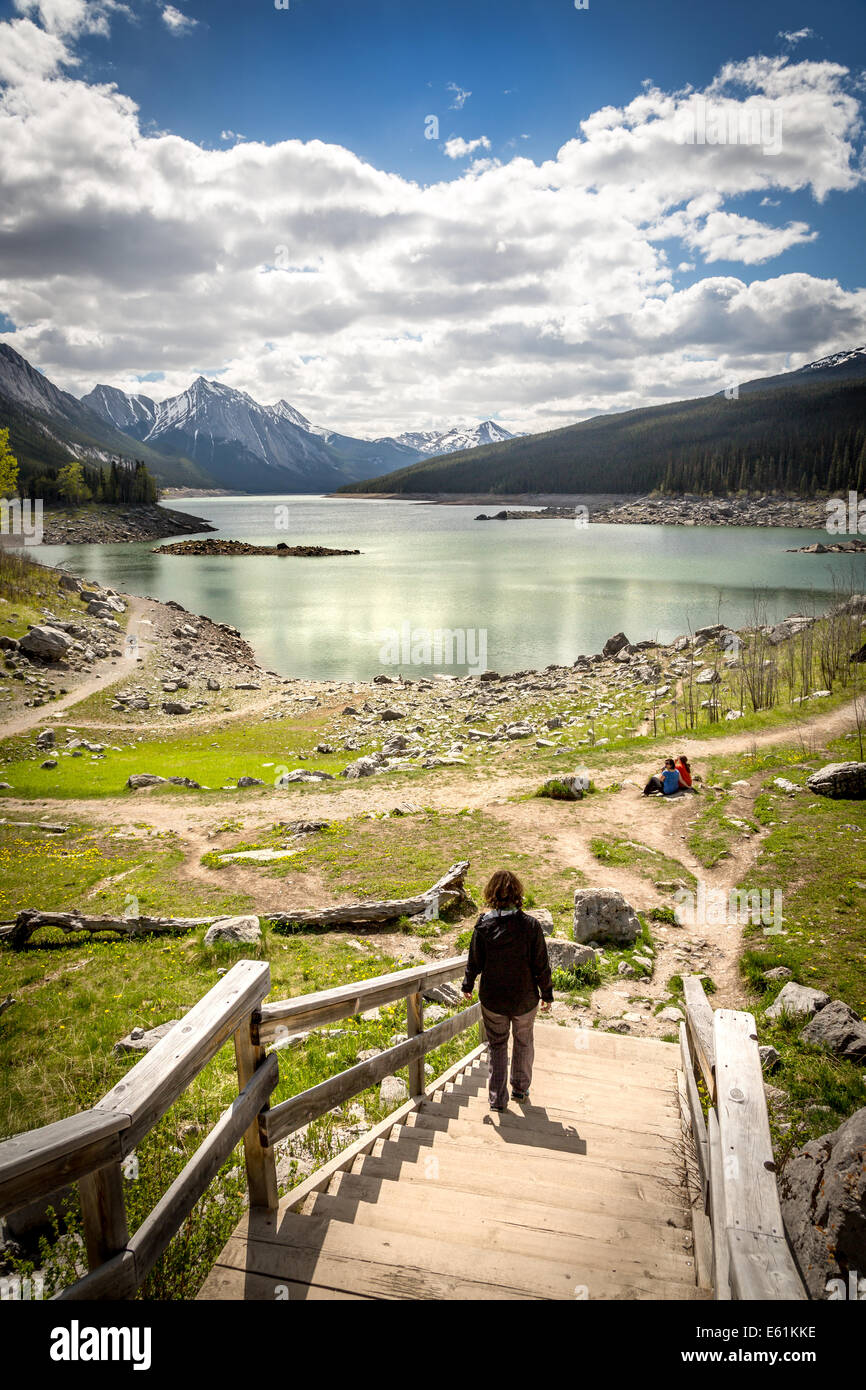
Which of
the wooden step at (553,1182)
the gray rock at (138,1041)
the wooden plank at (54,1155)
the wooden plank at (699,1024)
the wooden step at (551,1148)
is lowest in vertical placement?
the gray rock at (138,1041)

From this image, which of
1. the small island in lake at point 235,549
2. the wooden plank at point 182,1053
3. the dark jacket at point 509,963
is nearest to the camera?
the wooden plank at point 182,1053

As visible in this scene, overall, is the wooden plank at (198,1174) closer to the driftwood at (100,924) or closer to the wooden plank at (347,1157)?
the wooden plank at (347,1157)

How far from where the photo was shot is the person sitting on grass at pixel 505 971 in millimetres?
6402

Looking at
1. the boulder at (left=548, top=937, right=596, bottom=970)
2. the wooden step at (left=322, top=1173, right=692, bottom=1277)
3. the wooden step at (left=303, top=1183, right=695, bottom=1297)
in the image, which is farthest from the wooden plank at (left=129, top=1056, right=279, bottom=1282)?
the boulder at (left=548, top=937, right=596, bottom=970)

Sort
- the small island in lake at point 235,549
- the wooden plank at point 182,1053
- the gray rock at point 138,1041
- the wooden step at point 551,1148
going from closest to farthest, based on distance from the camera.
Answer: the wooden plank at point 182,1053 → the wooden step at point 551,1148 → the gray rock at point 138,1041 → the small island in lake at point 235,549

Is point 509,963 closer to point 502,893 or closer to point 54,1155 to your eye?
point 502,893

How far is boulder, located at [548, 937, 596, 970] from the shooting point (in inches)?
410

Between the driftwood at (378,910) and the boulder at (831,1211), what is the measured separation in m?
9.11

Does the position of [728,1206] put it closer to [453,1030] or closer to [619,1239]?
[619,1239]

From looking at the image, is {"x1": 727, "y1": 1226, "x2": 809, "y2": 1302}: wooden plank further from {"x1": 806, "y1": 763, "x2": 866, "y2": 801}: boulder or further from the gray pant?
{"x1": 806, "y1": 763, "x2": 866, "y2": 801}: boulder

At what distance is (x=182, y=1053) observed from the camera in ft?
10.4

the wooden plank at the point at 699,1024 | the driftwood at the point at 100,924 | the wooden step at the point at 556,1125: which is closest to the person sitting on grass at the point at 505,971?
the wooden step at the point at 556,1125
